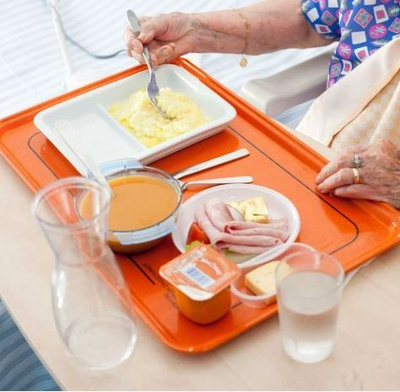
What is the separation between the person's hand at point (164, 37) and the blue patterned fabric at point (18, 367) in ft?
2.23

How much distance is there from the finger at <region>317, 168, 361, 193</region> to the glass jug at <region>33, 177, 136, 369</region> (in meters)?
0.45

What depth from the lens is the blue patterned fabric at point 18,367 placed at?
149 centimetres

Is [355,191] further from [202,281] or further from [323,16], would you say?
[323,16]

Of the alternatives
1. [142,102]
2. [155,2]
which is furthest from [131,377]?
[155,2]

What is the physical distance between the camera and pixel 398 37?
1.55 metres

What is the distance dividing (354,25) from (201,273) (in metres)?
0.89

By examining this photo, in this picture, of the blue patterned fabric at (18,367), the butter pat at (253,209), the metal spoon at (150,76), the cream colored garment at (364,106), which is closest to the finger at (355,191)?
the butter pat at (253,209)

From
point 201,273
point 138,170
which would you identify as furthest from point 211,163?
point 201,273

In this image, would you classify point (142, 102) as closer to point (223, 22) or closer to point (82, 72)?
point (223, 22)

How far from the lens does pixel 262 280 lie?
108 cm

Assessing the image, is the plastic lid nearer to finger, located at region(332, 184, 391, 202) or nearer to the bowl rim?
the bowl rim

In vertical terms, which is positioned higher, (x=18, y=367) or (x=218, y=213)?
(x=218, y=213)

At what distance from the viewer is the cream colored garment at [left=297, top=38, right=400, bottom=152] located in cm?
152

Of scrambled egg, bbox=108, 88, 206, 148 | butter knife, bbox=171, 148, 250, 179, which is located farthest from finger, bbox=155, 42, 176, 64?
butter knife, bbox=171, 148, 250, 179
